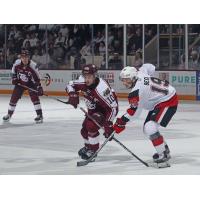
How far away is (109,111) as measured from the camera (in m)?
6.28

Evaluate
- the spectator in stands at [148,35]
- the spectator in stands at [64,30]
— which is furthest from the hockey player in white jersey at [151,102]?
the spectator in stands at [64,30]

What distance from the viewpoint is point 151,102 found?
6.13 meters

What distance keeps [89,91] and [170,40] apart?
9.06 m

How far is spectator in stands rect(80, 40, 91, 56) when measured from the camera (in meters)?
16.5

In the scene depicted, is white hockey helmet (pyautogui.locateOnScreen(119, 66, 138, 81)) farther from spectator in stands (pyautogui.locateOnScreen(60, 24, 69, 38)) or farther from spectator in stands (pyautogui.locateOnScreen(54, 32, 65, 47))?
spectator in stands (pyautogui.locateOnScreen(60, 24, 69, 38))

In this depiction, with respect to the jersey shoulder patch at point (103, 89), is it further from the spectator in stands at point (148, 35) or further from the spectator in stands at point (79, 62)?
the spectator in stands at point (79, 62)

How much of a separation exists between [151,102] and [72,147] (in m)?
1.71

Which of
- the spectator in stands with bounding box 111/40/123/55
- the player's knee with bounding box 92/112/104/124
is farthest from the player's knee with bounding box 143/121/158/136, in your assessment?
the spectator in stands with bounding box 111/40/123/55

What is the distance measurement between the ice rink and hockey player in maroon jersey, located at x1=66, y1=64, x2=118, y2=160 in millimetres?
257

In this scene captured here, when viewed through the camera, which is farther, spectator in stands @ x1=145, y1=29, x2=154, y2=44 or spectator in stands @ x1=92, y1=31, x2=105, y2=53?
spectator in stands @ x1=92, y1=31, x2=105, y2=53

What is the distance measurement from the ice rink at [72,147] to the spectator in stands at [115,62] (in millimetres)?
4015

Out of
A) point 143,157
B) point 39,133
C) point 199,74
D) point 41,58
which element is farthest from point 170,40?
point 143,157

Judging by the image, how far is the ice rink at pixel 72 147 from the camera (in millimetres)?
6082

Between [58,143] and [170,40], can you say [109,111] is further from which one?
[170,40]
